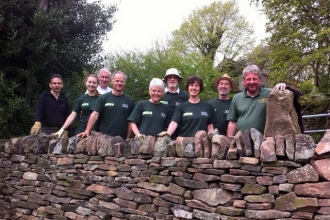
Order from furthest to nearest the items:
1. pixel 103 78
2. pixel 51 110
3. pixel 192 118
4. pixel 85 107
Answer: pixel 51 110 → pixel 103 78 → pixel 85 107 → pixel 192 118

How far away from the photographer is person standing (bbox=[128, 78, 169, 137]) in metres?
4.95

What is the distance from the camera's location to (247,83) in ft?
13.7

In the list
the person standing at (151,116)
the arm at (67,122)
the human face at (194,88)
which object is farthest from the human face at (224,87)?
the arm at (67,122)

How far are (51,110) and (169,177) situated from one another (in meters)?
2.83

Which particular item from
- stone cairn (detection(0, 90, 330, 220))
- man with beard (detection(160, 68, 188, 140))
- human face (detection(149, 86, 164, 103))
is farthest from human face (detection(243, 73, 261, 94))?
man with beard (detection(160, 68, 188, 140))

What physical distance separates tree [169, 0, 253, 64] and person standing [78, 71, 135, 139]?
24086 mm

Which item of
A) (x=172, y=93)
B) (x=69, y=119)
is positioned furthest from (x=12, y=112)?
(x=172, y=93)

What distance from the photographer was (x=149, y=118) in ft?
16.3

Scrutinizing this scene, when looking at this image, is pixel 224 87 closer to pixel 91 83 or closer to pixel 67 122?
pixel 91 83

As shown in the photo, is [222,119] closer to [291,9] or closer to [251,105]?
[251,105]

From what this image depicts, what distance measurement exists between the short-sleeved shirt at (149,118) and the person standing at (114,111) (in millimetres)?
405

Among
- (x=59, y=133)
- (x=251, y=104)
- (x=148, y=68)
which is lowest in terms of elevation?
(x=59, y=133)

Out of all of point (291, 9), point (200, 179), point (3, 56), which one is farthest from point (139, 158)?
point (291, 9)

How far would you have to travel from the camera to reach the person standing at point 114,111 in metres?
5.29
